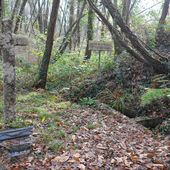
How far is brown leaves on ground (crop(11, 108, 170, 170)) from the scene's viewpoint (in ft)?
18.5

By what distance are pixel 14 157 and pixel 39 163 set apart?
0.49m

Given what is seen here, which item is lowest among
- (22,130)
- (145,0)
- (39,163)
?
(39,163)

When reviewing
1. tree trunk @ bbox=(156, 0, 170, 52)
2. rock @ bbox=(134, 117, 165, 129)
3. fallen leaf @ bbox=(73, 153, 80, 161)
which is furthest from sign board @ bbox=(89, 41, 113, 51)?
fallen leaf @ bbox=(73, 153, 80, 161)

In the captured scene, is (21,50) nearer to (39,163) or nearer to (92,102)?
(92,102)

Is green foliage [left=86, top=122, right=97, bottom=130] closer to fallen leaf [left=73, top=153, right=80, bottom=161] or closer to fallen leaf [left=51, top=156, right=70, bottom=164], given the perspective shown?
fallen leaf [left=73, top=153, right=80, bottom=161]

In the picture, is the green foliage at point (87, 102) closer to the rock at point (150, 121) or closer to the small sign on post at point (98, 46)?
the rock at point (150, 121)

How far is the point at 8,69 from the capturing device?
6430 millimetres

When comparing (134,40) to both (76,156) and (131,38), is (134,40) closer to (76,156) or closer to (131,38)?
(131,38)

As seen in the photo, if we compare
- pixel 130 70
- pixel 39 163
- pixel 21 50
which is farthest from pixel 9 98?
pixel 21 50

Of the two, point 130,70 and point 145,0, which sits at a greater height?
point 145,0

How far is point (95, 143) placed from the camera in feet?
21.9

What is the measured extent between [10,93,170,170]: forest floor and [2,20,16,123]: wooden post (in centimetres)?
74

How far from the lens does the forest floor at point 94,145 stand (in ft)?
18.6

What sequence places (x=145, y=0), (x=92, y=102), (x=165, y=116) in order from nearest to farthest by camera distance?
(x=165, y=116), (x=92, y=102), (x=145, y=0)
